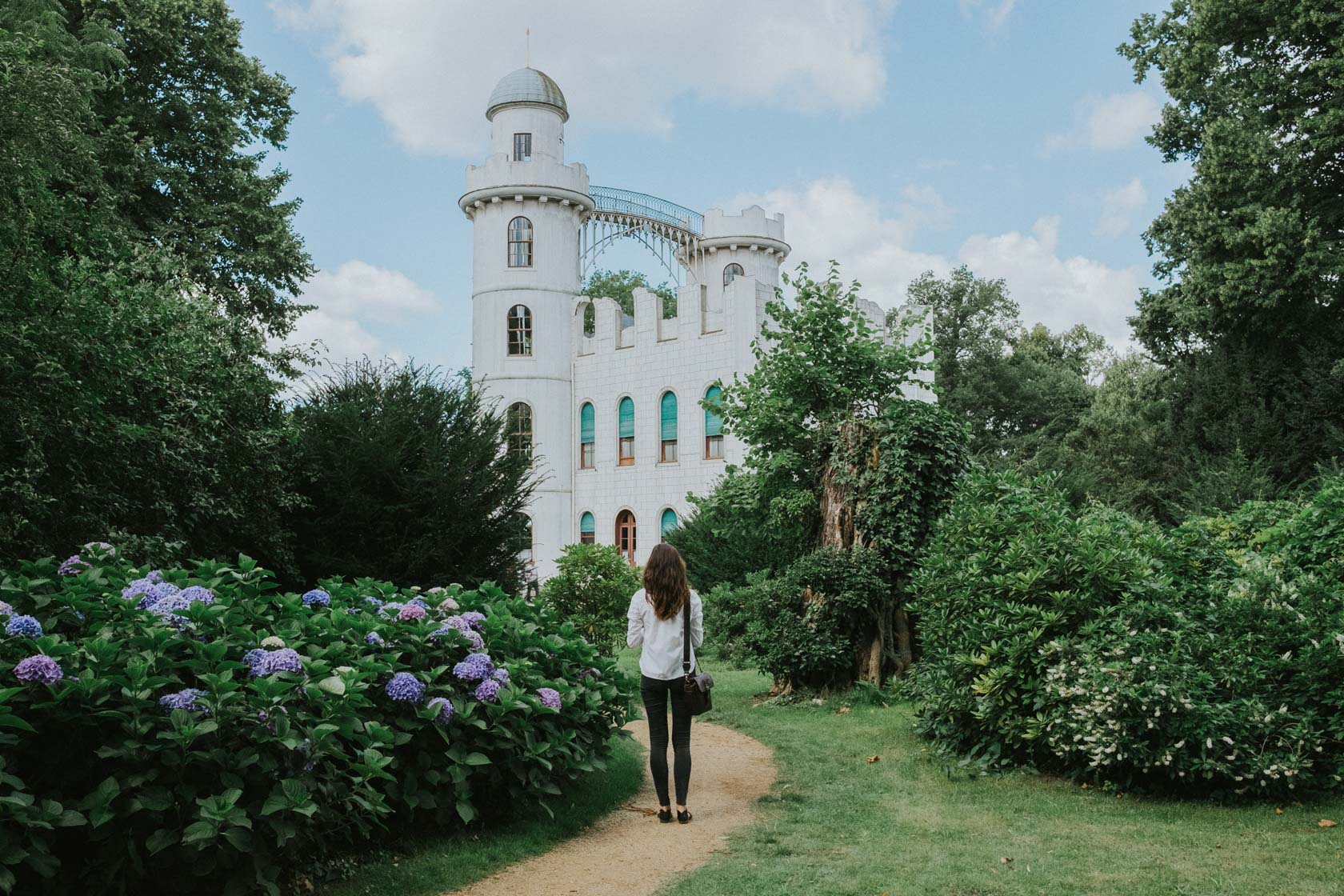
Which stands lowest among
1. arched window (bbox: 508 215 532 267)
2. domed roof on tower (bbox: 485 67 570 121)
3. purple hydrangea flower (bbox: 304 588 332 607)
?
purple hydrangea flower (bbox: 304 588 332 607)

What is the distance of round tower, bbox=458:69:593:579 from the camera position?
1444 inches

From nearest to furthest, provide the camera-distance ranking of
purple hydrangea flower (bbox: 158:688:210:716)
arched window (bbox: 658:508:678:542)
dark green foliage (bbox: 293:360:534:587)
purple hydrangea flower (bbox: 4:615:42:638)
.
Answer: purple hydrangea flower (bbox: 158:688:210:716) < purple hydrangea flower (bbox: 4:615:42:638) < dark green foliage (bbox: 293:360:534:587) < arched window (bbox: 658:508:678:542)

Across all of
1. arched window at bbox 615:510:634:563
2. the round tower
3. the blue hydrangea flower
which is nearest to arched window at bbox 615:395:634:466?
arched window at bbox 615:510:634:563

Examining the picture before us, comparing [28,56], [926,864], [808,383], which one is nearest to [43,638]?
[926,864]

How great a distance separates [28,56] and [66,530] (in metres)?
8.67

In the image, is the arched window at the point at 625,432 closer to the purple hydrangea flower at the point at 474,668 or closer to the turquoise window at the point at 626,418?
the turquoise window at the point at 626,418

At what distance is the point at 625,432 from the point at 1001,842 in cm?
3016

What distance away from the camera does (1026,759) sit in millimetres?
8703

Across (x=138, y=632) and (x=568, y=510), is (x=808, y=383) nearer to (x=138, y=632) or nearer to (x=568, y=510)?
(x=138, y=632)

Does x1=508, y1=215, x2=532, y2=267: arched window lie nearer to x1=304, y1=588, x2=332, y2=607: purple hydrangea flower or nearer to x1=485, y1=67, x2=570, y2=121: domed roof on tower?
x1=485, y1=67, x2=570, y2=121: domed roof on tower

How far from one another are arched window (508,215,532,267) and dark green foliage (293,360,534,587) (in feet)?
79.7

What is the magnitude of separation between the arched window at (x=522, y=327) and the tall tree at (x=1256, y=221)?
20080mm

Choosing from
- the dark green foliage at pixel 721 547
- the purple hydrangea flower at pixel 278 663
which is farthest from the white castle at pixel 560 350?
the purple hydrangea flower at pixel 278 663

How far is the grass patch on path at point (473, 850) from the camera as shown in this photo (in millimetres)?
5691
